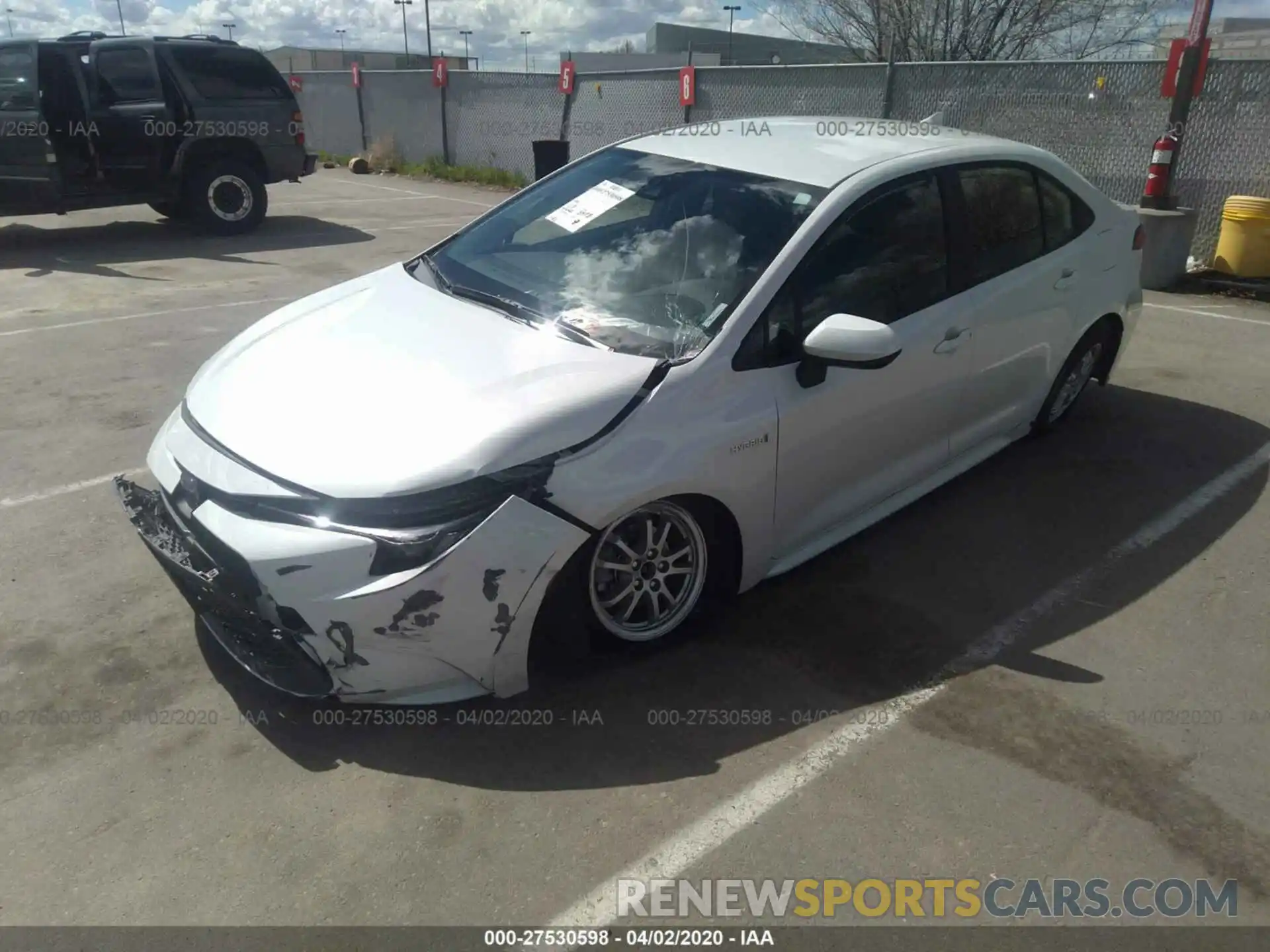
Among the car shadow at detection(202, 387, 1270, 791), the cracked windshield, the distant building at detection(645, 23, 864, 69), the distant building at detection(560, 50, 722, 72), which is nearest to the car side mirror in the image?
the cracked windshield

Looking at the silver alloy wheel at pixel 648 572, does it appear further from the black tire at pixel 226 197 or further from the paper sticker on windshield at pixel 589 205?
the black tire at pixel 226 197

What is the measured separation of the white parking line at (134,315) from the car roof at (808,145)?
16.7 ft

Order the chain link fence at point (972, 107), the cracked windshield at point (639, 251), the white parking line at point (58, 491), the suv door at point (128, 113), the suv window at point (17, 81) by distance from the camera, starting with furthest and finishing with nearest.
Result: the suv door at point (128, 113)
the suv window at point (17, 81)
the chain link fence at point (972, 107)
the white parking line at point (58, 491)
the cracked windshield at point (639, 251)

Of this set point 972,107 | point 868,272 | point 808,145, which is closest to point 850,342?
point 868,272

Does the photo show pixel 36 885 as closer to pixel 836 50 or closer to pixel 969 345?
pixel 969 345

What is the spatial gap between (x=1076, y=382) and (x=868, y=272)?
2255mm

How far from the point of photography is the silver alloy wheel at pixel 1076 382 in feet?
17.0

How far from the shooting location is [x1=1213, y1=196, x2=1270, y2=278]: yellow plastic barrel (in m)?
9.08

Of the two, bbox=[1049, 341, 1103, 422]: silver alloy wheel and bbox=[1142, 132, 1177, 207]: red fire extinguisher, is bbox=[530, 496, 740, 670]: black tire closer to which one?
bbox=[1049, 341, 1103, 422]: silver alloy wheel

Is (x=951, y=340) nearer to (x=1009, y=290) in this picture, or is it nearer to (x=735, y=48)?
(x=1009, y=290)

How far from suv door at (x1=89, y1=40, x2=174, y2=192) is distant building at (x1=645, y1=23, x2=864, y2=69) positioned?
15.6m

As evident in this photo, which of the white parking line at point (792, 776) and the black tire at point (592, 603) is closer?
the white parking line at point (792, 776)

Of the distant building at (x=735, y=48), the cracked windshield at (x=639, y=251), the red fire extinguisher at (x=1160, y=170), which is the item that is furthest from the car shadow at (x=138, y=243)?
the distant building at (x=735, y=48)

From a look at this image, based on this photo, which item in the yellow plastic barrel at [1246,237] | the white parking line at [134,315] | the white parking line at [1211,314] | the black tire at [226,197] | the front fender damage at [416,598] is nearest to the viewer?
the front fender damage at [416,598]
